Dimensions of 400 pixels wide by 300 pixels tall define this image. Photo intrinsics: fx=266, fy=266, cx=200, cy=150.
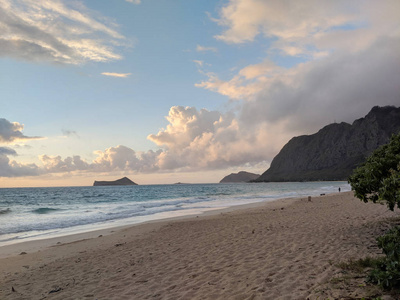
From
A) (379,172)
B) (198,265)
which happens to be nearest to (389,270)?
(379,172)

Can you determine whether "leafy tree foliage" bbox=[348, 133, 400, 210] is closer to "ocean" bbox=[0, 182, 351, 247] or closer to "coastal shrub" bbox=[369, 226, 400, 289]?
"coastal shrub" bbox=[369, 226, 400, 289]

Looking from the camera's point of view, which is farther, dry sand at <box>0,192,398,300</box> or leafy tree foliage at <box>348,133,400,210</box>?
leafy tree foliage at <box>348,133,400,210</box>

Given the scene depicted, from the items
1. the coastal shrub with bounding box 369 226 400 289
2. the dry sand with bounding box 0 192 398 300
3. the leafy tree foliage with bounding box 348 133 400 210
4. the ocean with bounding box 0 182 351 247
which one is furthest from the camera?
the ocean with bounding box 0 182 351 247

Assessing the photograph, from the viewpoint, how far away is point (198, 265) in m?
7.71

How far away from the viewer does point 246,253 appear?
845 cm

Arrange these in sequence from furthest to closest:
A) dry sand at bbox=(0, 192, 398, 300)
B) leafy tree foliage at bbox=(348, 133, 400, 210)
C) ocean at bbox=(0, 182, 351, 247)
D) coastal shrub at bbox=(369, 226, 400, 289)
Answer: ocean at bbox=(0, 182, 351, 247) → leafy tree foliage at bbox=(348, 133, 400, 210) → dry sand at bbox=(0, 192, 398, 300) → coastal shrub at bbox=(369, 226, 400, 289)

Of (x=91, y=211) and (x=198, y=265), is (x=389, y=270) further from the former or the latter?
(x=91, y=211)

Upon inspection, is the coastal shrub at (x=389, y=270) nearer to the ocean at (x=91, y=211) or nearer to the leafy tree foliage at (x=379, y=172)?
the leafy tree foliage at (x=379, y=172)

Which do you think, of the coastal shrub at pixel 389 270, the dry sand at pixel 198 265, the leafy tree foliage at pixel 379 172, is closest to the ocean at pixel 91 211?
the dry sand at pixel 198 265

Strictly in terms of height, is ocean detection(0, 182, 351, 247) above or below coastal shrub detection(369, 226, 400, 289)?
below

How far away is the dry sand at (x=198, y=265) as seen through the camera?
5.88 metres

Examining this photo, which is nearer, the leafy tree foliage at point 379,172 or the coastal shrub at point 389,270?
the coastal shrub at point 389,270

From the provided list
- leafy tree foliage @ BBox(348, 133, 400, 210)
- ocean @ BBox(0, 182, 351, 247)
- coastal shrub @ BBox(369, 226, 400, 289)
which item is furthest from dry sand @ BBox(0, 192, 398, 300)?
ocean @ BBox(0, 182, 351, 247)

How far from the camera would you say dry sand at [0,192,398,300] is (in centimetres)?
588
